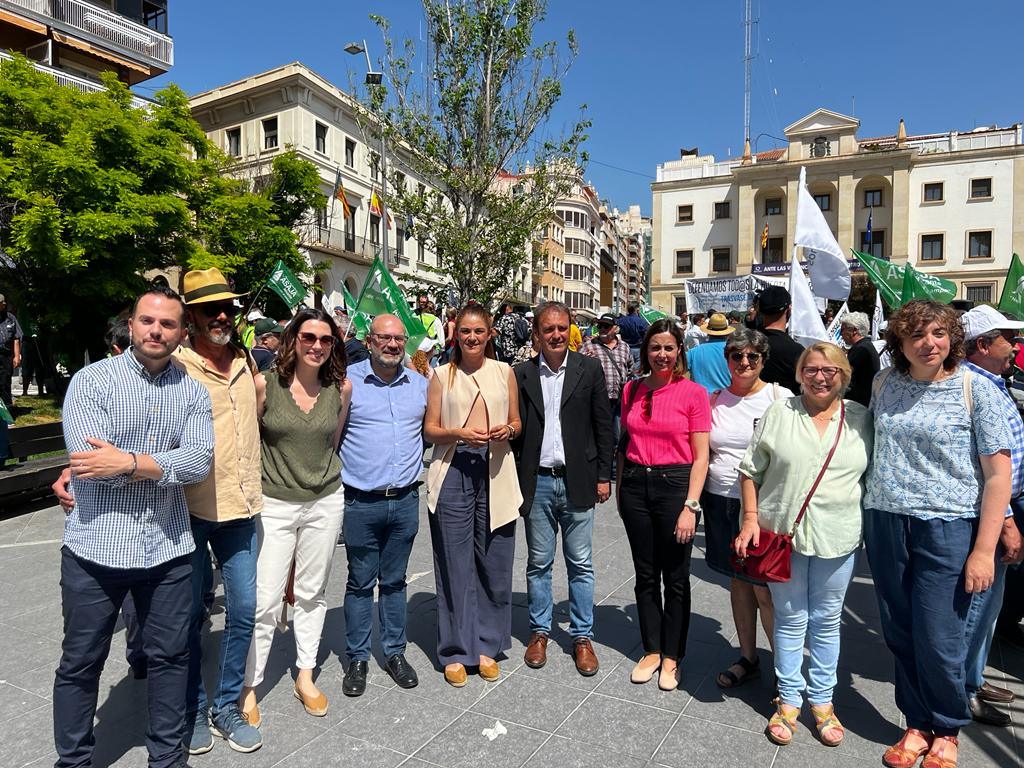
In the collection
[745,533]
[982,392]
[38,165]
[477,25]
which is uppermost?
[477,25]

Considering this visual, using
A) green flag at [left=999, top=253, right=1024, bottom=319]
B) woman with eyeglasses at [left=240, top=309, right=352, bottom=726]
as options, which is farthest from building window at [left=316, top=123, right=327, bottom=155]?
woman with eyeglasses at [left=240, top=309, right=352, bottom=726]

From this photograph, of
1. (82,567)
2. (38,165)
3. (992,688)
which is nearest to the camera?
(82,567)

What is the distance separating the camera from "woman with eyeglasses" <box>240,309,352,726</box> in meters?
3.48

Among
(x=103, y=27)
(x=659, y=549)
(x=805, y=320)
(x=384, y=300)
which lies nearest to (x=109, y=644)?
(x=659, y=549)

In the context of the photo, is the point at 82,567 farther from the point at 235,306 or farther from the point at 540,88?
the point at 540,88

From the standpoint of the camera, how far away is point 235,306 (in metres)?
3.33

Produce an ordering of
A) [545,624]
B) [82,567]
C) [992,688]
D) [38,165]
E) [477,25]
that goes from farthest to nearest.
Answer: [38,165], [477,25], [545,624], [992,688], [82,567]

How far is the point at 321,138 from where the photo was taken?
112ft

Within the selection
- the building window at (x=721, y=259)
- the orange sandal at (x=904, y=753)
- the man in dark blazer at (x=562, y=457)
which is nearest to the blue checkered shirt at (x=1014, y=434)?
the orange sandal at (x=904, y=753)

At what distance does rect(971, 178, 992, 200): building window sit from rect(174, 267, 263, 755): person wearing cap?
56.5 m

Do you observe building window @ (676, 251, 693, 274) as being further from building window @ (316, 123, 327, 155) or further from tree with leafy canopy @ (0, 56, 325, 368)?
tree with leafy canopy @ (0, 56, 325, 368)

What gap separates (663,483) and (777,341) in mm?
1649

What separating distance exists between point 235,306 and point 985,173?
57170 millimetres

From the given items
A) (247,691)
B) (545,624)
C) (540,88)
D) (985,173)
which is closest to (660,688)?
(545,624)
